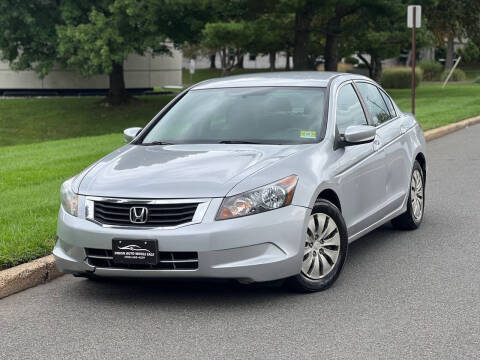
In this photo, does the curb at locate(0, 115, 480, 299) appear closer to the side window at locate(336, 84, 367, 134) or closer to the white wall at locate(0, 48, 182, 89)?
the side window at locate(336, 84, 367, 134)

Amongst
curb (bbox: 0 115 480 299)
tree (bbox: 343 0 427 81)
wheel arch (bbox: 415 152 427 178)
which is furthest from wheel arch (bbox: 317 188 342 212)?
tree (bbox: 343 0 427 81)

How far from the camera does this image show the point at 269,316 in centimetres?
588

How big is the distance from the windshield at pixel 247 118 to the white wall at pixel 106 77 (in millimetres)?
38626

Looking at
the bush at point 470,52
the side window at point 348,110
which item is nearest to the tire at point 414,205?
the side window at point 348,110

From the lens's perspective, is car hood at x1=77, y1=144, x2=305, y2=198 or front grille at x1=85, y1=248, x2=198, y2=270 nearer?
front grille at x1=85, y1=248, x2=198, y2=270

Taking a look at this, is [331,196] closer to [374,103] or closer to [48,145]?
[374,103]

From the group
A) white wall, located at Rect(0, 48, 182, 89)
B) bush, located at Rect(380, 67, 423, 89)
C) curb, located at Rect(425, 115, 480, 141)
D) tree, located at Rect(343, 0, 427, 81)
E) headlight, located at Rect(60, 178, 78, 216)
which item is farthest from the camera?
bush, located at Rect(380, 67, 423, 89)

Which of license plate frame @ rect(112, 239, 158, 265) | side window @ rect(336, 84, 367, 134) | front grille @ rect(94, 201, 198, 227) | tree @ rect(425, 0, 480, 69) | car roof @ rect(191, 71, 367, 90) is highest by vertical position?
tree @ rect(425, 0, 480, 69)

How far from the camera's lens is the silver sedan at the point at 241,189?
19.4ft

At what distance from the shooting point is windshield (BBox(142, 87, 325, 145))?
23.3 feet

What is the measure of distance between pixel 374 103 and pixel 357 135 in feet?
5.01

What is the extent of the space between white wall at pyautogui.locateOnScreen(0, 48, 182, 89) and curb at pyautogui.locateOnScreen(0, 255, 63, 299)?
39.0m

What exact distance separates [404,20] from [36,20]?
14.5 meters

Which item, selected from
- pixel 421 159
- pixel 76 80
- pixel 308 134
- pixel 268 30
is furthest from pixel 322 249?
pixel 76 80
